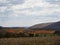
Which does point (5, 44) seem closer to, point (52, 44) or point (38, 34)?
point (52, 44)

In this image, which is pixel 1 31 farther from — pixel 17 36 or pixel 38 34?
pixel 38 34

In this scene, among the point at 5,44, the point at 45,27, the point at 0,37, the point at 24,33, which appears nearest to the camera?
the point at 5,44

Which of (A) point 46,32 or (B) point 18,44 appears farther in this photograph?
(A) point 46,32

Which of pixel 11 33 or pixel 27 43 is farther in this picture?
pixel 11 33

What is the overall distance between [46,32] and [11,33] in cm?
489

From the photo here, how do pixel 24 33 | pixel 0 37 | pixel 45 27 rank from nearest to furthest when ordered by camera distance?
pixel 0 37, pixel 24 33, pixel 45 27

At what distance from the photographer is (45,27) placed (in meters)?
33.9

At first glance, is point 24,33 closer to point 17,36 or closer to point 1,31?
point 17,36

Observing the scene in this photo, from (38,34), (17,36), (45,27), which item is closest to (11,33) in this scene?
(17,36)

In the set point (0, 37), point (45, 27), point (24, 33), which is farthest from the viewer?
point (45, 27)

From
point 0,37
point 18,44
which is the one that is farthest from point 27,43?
point 0,37

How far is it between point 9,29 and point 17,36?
1660mm

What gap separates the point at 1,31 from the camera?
27.1 meters

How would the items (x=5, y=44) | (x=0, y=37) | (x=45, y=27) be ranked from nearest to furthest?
(x=5, y=44), (x=0, y=37), (x=45, y=27)
